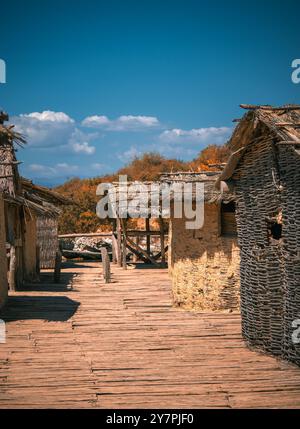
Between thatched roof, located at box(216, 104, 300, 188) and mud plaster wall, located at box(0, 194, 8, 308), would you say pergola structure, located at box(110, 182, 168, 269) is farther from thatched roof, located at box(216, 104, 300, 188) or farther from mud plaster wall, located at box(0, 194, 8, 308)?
thatched roof, located at box(216, 104, 300, 188)

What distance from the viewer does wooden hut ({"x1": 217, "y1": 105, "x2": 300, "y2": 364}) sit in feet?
26.6

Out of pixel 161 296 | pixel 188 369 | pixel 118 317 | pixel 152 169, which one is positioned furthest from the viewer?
pixel 152 169

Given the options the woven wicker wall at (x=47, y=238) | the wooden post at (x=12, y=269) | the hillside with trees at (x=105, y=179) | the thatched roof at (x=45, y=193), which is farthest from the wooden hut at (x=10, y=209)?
the hillside with trees at (x=105, y=179)

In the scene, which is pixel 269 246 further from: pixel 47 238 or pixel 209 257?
pixel 47 238

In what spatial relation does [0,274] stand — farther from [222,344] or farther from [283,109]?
[283,109]

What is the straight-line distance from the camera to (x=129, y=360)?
28.9 ft

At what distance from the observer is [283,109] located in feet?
28.1

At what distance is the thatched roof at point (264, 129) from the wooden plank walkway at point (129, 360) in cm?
315

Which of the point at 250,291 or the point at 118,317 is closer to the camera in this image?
the point at 250,291

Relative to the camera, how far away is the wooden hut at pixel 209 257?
12.4 metres

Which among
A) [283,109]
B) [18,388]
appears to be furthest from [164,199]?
[18,388]

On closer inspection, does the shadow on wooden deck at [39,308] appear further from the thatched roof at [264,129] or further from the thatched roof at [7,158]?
the thatched roof at [264,129]

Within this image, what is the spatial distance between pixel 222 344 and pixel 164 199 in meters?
4.43

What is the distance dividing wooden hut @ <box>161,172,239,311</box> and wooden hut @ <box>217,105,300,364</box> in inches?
96.5
